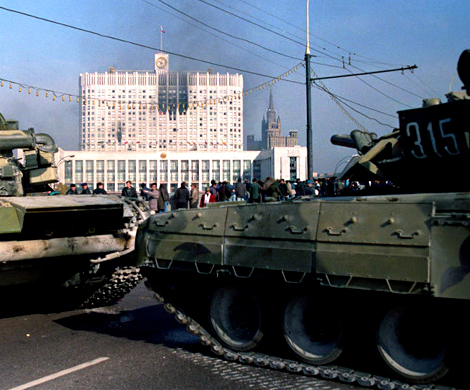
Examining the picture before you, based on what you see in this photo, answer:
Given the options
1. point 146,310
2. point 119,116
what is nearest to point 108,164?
point 119,116

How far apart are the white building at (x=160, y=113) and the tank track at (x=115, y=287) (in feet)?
465

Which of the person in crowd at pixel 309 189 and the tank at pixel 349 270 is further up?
the person in crowd at pixel 309 189

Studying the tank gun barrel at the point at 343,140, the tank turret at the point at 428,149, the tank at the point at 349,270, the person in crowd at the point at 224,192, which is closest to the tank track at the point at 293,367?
the tank at the point at 349,270

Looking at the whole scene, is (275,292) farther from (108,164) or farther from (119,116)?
(119,116)

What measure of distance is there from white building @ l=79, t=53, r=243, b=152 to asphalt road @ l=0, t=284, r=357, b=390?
14294 cm

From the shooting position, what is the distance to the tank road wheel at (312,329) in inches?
219

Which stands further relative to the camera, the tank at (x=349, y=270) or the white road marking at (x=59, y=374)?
the white road marking at (x=59, y=374)

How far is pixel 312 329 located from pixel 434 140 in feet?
7.04

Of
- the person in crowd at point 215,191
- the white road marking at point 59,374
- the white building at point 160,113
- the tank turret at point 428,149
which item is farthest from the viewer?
the white building at point 160,113

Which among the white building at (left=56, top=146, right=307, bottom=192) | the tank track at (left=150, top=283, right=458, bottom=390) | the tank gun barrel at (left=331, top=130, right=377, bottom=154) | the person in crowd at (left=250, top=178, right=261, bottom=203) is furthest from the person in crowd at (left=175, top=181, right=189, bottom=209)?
the white building at (left=56, top=146, right=307, bottom=192)

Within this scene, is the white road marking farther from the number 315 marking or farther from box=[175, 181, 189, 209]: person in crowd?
box=[175, 181, 189, 209]: person in crowd

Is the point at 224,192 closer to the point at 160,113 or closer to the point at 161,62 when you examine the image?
the point at 160,113

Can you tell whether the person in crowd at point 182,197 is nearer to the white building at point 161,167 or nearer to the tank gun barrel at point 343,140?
the tank gun barrel at point 343,140

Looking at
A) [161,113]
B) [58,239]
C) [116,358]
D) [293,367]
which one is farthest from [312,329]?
[161,113]
